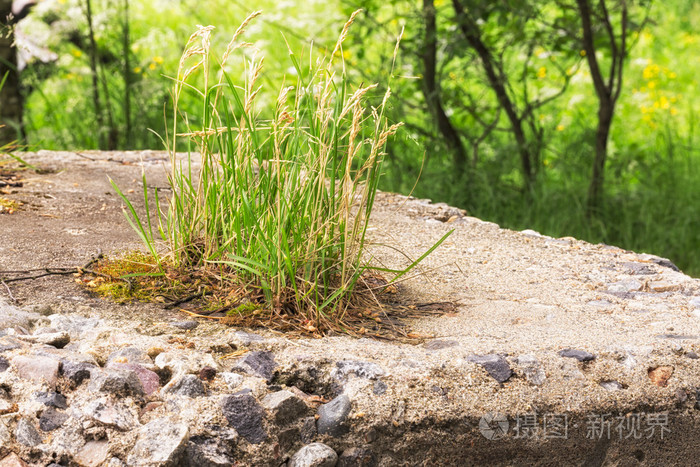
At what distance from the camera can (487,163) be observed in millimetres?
4984

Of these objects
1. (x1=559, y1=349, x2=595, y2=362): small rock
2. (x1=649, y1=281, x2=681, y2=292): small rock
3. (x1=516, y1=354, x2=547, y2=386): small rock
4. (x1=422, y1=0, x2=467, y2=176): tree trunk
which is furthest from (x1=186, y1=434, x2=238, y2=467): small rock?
(x1=422, y1=0, x2=467, y2=176): tree trunk

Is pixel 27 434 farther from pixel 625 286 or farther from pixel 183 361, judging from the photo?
pixel 625 286

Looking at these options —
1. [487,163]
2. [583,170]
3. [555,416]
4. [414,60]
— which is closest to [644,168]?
[583,170]

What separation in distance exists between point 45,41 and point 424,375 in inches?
167

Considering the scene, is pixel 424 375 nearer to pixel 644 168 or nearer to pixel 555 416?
pixel 555 416

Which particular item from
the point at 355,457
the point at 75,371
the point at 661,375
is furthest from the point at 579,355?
the point at 75,371

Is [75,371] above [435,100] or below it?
below

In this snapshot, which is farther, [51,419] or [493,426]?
[493,426]

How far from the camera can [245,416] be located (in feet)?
5.30

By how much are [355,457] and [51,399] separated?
0.68 metres

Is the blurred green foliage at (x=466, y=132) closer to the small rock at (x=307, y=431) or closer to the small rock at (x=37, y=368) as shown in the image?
the small rock at (x=307, y=431)

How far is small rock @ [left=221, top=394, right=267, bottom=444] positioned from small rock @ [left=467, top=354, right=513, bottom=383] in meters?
0.54

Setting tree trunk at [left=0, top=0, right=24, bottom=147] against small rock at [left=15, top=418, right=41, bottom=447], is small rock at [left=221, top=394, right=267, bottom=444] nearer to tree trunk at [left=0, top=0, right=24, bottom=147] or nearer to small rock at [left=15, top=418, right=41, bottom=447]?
small rock at [left=15, top=418, right=41, bottom=447]

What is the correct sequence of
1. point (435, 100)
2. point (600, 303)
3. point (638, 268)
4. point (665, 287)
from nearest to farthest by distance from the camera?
point (600, 303) < point (665, 287) < point (638, 268) < point (435, 100)
